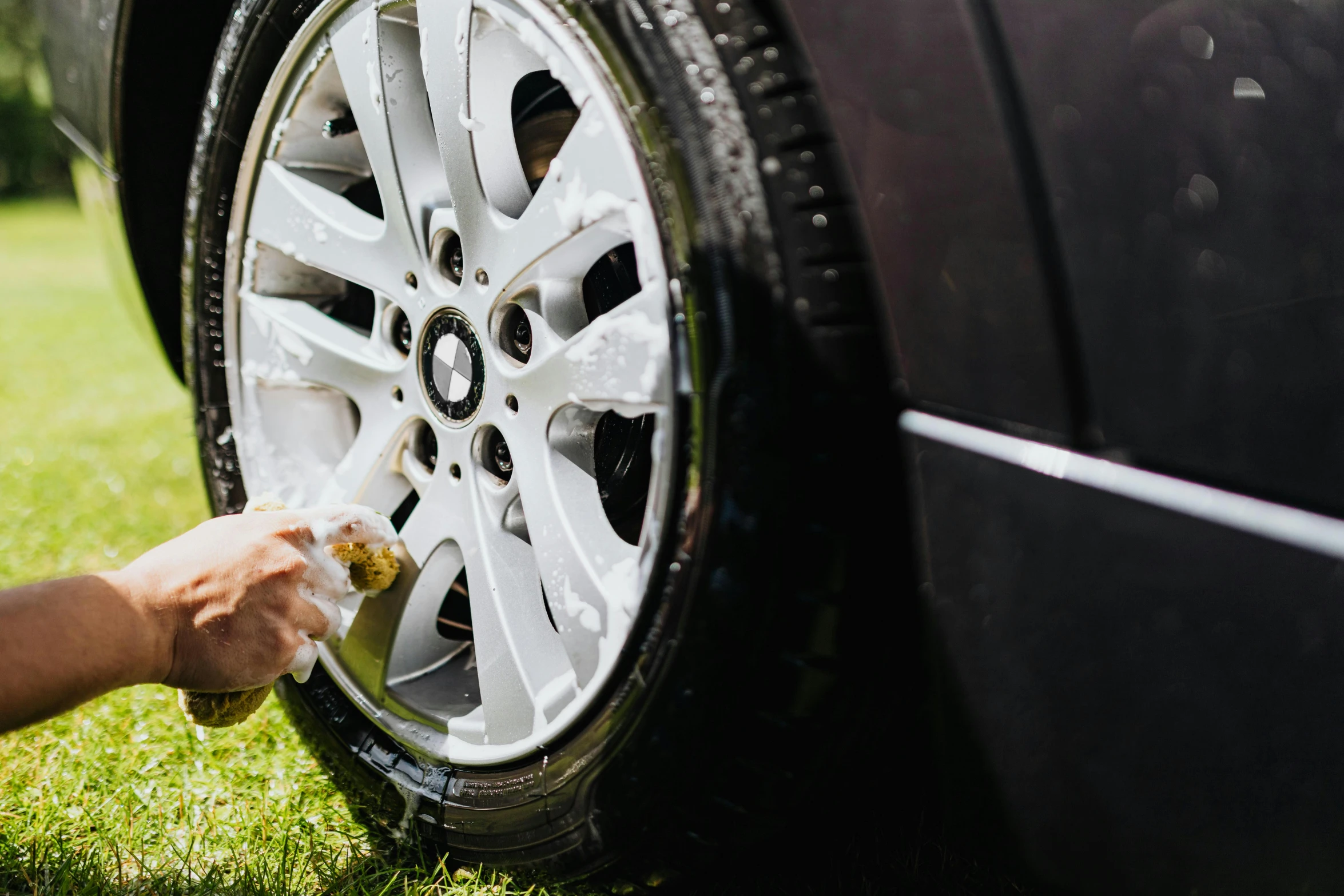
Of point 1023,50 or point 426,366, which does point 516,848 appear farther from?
point 1023,50

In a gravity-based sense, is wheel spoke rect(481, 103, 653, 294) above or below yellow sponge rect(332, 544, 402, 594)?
above

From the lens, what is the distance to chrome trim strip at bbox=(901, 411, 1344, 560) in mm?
781

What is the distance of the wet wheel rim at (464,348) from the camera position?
1098mm

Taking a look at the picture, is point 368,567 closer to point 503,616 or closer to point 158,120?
point 503,616

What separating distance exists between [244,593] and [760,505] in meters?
0.65

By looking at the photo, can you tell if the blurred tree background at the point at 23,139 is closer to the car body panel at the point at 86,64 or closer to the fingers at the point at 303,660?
the car body panel at the point at 86,64

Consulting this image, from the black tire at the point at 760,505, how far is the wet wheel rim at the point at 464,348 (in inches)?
2.3

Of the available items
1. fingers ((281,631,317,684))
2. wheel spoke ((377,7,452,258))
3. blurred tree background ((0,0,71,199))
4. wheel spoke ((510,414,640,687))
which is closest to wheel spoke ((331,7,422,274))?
wheel spoke ((377,7,452,258))

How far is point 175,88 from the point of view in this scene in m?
1.73

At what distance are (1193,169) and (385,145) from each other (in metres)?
1.01

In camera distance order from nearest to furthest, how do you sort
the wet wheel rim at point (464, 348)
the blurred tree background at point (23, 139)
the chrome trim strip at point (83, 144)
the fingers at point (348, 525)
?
1. the wet wheel rim at point (464, 348)
2. the fingers at point (348, 525)
3. the chrome trim strip at point (83, 144)
4. the blurred tree background at point (23, 139)

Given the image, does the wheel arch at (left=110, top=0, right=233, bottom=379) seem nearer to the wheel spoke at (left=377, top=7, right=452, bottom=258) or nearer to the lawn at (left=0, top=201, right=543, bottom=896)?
the wheel spoke at (left=377, top=7, right=452, bottom=258)

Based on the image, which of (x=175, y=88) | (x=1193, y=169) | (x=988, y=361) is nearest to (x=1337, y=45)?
(x=1193, y=169)

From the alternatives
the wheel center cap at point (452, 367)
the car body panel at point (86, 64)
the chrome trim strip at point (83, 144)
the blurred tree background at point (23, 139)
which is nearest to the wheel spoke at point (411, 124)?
the wheel center cap at point (452, 367)
